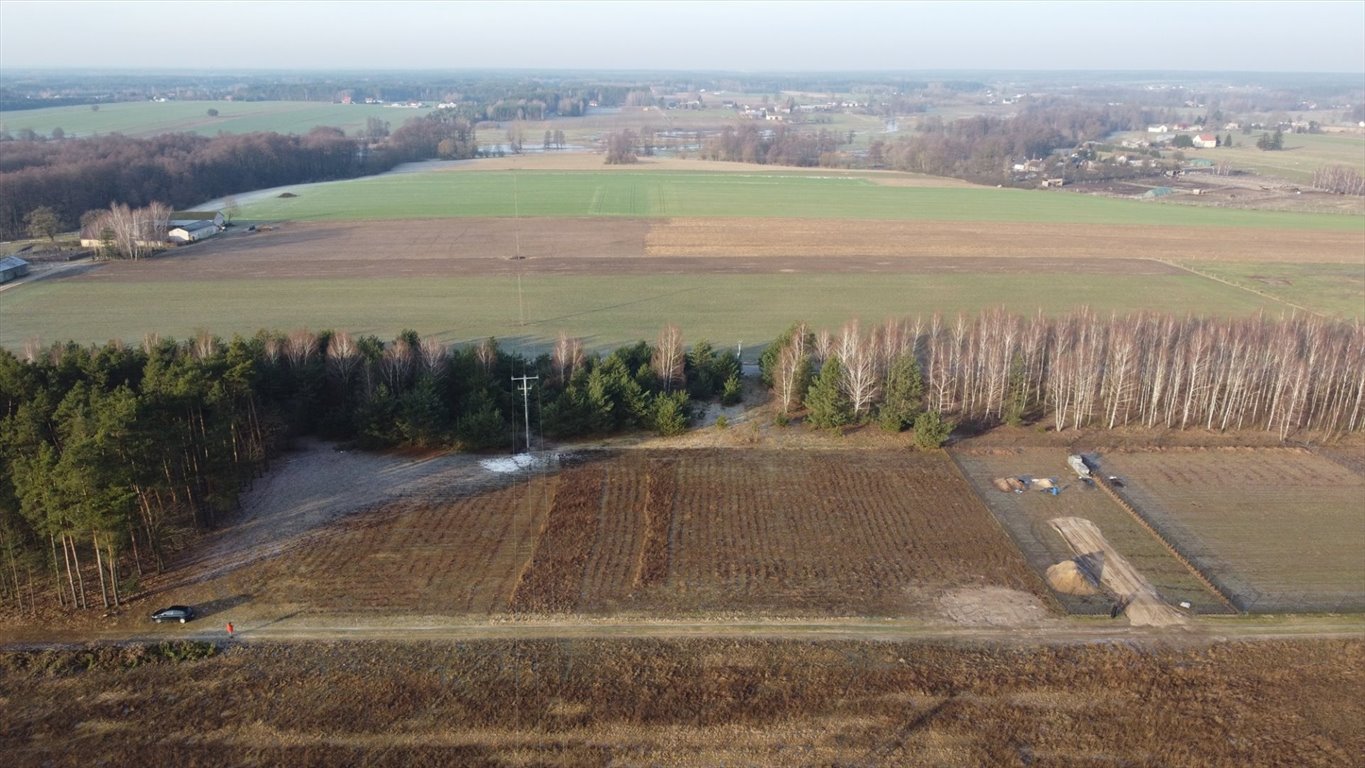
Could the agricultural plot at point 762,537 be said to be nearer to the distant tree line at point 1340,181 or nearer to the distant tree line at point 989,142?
the distant tree line at point 989,142

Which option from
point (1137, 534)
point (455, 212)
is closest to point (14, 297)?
point (455, 212)

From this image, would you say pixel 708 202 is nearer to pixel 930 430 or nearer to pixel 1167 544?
pixel 930 430

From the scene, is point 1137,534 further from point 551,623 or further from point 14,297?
point 14,297

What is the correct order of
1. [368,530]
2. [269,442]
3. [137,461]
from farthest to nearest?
[269,442], [368,530], [137,461]

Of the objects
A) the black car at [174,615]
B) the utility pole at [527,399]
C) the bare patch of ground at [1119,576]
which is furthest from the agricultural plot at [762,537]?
the black car at [174,615]

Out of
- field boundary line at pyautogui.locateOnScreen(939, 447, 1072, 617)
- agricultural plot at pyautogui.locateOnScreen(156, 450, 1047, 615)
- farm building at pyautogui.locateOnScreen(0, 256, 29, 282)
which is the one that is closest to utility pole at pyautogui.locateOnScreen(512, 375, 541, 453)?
agricultural plot at pyautogui.locateOnScreen(156, 450, 1047, 615)
